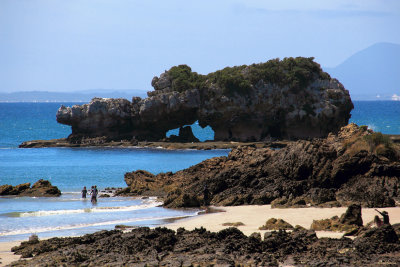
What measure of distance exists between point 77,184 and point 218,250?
93.8ft

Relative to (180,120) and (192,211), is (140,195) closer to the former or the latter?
(192,211)

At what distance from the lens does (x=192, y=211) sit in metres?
29.8

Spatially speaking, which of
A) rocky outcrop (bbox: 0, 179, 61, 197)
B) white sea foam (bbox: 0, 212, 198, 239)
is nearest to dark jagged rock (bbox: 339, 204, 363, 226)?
white sea foam (bbox: 0, 212, 198, 239)

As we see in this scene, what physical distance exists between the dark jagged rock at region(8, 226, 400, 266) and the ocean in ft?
17.0

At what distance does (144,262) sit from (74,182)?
98.3 feet

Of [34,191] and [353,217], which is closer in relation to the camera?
[353,217]

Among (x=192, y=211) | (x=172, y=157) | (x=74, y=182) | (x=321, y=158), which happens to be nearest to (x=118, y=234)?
(x=192, y=211)

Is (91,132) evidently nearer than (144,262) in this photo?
No

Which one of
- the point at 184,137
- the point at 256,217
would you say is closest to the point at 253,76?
the point at 184,137

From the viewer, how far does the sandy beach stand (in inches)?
907

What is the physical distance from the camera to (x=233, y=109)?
73.2 metres

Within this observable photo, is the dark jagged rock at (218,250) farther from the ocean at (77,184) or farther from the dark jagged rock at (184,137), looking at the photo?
the dark jagged rock at (184,137)

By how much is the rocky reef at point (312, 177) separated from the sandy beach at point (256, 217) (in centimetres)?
121

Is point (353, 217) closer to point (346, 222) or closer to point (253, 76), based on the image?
point (346, 222)
